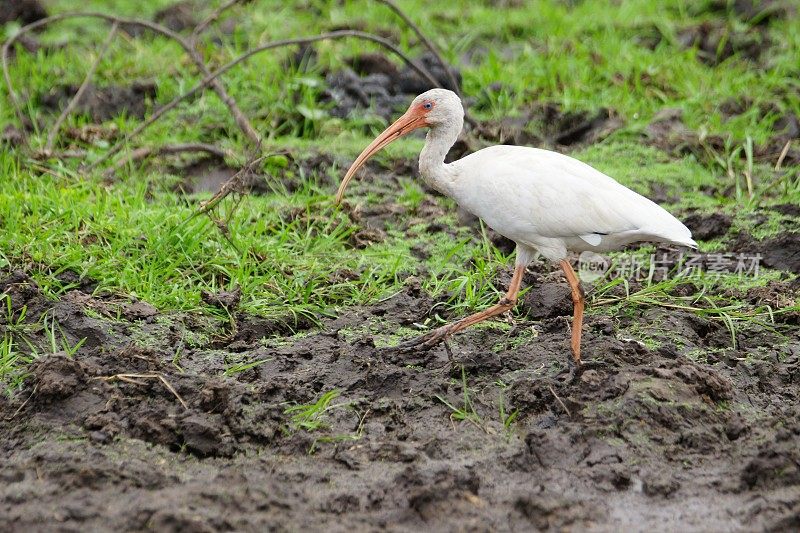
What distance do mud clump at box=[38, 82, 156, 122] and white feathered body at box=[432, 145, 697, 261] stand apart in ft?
14.0

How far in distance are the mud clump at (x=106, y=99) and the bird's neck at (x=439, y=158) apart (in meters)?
3.90

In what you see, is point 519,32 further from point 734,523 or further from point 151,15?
point 734,523

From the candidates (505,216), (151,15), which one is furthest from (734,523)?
(151,15)

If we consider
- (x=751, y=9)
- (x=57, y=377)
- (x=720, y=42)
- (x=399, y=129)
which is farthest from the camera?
(x=751, y=9)

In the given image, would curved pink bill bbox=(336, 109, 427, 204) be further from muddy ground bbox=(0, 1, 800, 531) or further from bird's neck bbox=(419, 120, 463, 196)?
muddy ground bbox=(0, 1, 800, 531)

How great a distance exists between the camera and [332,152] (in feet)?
26.7

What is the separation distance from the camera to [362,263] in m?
6.64

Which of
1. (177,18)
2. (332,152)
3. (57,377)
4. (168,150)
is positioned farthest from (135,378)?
(177,18)

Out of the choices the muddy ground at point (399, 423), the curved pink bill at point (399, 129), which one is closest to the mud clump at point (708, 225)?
the muddy ground at point (399, 423)

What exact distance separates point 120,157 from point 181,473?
4.07 meters

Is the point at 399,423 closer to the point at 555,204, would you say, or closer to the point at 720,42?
the point at 555,204

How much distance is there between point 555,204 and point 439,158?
67cm

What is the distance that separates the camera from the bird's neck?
18.5ft

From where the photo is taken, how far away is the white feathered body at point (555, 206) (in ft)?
17.6
